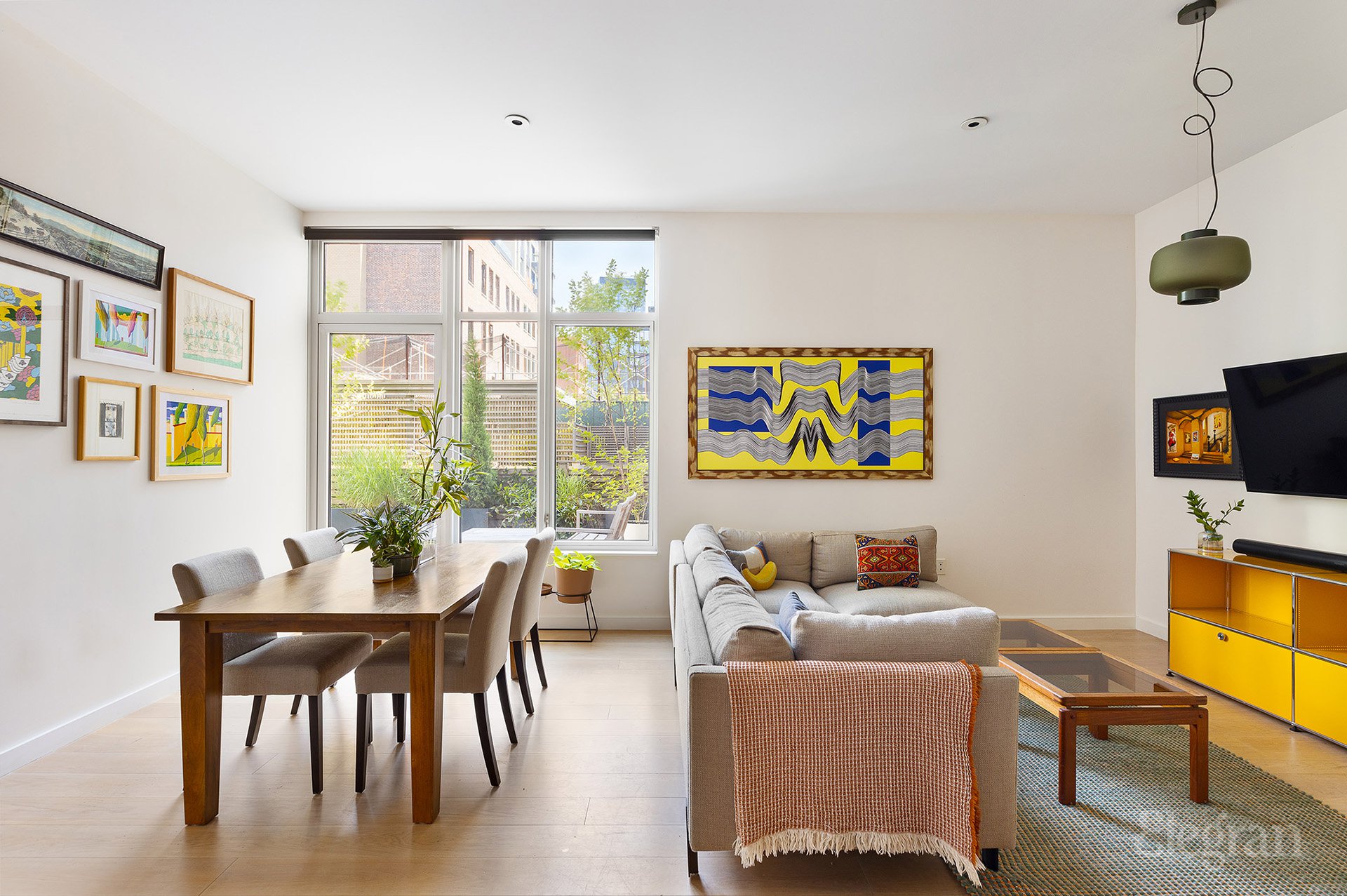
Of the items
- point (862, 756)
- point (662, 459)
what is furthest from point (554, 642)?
point (862, 756)

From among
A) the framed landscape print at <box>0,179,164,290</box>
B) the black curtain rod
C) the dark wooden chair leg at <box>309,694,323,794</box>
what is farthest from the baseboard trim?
the black curtain rod

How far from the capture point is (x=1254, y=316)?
3812 millimetres

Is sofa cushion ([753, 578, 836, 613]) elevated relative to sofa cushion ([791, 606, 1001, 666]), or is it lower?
lower

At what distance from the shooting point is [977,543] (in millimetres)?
4832

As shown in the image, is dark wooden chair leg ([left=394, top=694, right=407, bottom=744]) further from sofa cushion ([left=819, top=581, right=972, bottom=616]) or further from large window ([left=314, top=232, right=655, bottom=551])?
sofa cushion ([left=819, top=581, right=972, bottom=616])

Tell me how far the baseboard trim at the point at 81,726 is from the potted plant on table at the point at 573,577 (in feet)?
7.00

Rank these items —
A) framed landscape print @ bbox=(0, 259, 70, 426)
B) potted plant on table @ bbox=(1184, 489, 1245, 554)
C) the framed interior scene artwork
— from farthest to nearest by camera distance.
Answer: the framed interior scene artwork < potted plant on table @ bbox=(1184, 489, 1245, 554) < framed landscape print @ bbox=(0, 259, 70, 426)

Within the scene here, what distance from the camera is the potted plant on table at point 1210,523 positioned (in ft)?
12.0

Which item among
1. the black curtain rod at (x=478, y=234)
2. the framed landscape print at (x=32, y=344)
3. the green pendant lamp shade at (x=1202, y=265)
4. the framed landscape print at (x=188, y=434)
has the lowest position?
the framed landscape print at (x=188, y=434)

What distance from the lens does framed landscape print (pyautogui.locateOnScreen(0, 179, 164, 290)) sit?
8.82 feet

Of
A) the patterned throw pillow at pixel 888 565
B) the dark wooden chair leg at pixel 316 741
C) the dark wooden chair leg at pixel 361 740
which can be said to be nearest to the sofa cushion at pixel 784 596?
the patterned throw pillow at pixel 888 565

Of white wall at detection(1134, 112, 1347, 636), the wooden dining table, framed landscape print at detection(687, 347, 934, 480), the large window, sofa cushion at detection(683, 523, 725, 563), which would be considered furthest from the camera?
the large window

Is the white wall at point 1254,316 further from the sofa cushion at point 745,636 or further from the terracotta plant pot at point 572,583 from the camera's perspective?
the terracotta plant pot at point 572,583

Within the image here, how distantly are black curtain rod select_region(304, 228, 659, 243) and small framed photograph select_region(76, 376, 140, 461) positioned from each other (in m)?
1.93
